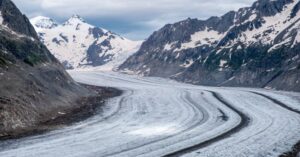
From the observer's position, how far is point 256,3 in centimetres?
19175

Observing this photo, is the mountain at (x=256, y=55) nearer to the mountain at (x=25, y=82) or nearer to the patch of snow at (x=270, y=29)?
the patch of snow at (x=270, y=29)

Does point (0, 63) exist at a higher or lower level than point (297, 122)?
higher

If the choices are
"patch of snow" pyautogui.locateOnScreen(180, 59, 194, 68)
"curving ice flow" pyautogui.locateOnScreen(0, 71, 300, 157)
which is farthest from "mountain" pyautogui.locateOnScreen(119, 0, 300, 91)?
"curving ice flow" pyautogui.locateOnScreen(0, 71, 300, 157)

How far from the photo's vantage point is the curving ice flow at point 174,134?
93.2ft

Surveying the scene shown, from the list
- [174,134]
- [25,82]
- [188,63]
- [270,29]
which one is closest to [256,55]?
[270,29]

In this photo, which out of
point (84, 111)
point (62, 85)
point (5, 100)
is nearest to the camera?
point (5, 100)

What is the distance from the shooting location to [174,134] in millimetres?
34906

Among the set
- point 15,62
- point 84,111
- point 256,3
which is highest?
point 256,3

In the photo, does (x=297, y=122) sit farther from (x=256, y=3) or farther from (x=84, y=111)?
(x=256, y=3)

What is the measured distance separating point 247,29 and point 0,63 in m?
135

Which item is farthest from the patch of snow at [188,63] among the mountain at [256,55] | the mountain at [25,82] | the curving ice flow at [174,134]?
the curving ice flow at [174,134]

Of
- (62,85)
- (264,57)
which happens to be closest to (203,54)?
(264,57)

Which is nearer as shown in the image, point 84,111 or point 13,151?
point 13,151

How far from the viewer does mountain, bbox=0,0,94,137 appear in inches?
1540
